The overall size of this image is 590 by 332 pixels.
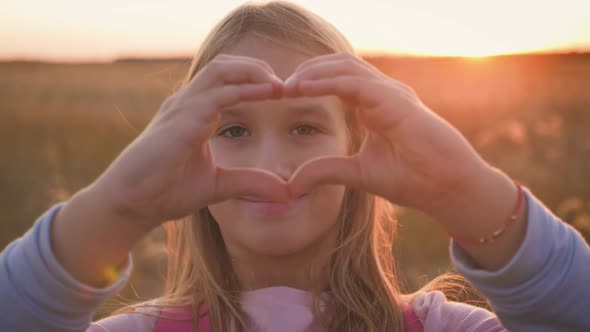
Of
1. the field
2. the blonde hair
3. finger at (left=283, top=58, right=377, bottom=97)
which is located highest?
finger at (left=283, top=58, right=377, bottom=97)

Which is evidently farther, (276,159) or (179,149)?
(276,159)

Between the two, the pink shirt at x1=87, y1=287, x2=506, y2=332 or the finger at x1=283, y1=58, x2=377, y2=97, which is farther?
the pink shirt at x1=87, y1=287, x2=506, y2=332

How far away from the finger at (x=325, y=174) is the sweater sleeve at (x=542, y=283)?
52 centimetres

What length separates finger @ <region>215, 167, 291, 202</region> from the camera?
215 centimetres

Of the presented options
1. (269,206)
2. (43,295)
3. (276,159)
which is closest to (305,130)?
(276,159)

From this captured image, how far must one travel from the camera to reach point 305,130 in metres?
2.82

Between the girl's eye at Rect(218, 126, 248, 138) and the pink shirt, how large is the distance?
71 cm

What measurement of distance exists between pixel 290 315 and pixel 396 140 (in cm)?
108

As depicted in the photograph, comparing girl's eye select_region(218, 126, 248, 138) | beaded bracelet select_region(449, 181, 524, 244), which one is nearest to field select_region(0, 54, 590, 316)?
girl's eye select_region(218, 126, 248, 138)

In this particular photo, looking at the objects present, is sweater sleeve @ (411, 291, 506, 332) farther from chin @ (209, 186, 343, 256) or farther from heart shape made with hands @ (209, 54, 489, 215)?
heart shape made with hands @ (209, 54, 489, 215)

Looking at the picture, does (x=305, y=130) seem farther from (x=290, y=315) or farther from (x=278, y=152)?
(x=290, y=315)

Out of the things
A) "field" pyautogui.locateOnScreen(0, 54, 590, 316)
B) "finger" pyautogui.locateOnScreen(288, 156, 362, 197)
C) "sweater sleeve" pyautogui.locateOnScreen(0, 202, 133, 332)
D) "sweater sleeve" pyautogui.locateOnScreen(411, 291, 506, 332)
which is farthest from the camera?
"field" pyautogui.locateOnScreen(0, 54, 590, 316)

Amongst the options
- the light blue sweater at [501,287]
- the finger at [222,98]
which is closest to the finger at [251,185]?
the finger at [222,98]

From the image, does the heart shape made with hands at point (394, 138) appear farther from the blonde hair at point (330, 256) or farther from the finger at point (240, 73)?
the blonde hair at point (330, 256)
